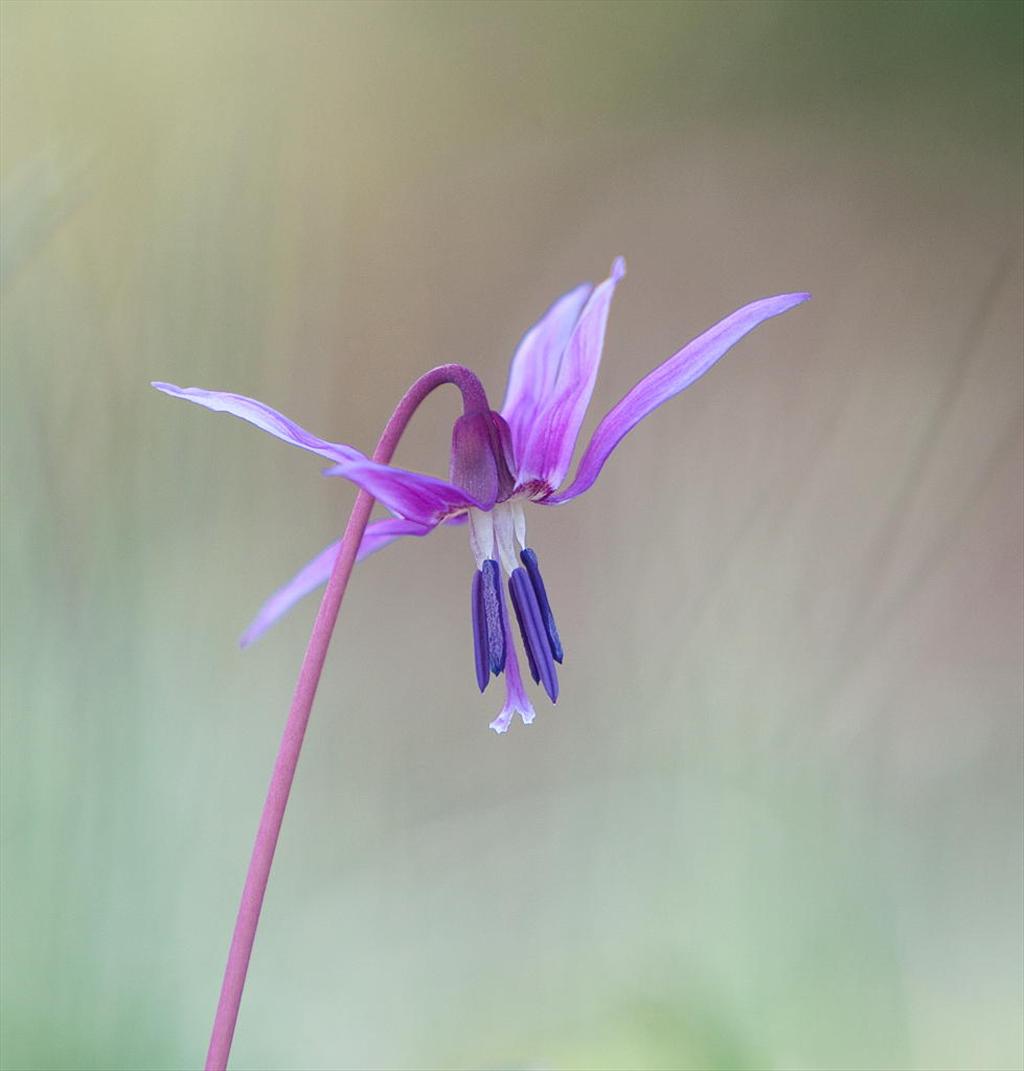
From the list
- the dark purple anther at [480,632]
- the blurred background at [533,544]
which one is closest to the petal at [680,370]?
the dark purple anther at [480,632]

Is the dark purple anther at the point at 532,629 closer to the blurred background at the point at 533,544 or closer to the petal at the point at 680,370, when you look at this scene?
the petal at the point at 680,370

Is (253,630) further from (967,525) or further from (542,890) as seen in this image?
(967,525)

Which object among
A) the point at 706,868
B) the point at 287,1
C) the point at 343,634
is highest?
the point at 287,1

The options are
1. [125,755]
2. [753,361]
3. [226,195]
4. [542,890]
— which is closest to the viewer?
[125,755]

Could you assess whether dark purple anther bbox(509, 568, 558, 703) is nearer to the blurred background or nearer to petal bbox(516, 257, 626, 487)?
petal bbox(516, 257, 626, 487)

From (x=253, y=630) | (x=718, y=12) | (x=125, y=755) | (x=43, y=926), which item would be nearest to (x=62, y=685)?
(x=125, y=755)
